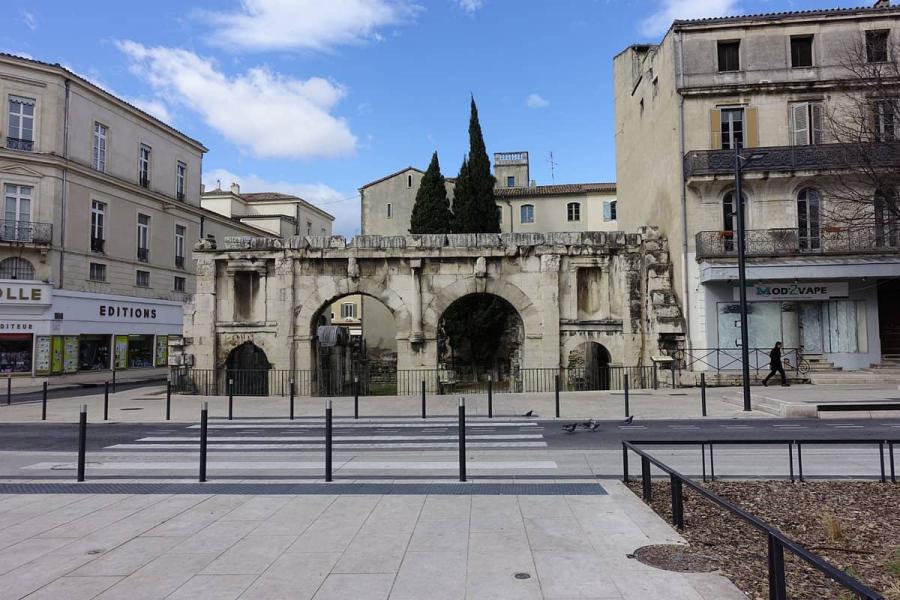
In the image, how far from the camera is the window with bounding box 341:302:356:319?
6028 centimetres

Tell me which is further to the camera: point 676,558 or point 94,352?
point 94,352

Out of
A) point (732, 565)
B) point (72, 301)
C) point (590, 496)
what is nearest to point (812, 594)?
point (732, 565)

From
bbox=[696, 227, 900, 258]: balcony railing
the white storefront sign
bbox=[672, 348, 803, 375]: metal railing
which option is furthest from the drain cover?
the white storefront sign

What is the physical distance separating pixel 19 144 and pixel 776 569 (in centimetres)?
3214

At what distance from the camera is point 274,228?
4881 cm

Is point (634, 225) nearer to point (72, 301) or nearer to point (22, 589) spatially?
point (72, 301)

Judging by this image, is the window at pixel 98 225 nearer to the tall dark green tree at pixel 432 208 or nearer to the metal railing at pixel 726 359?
the tall dark green tree at pixel 432 208

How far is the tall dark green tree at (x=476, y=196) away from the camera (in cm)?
3309

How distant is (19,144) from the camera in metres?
26.5

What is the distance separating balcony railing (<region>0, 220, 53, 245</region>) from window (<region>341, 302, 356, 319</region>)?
3450 cm

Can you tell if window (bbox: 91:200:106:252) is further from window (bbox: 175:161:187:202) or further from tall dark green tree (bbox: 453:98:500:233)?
tall dark green tree (bbox: 453:98:500:233)

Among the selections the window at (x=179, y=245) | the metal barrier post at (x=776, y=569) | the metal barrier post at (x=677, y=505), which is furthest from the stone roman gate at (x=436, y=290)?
the metal barrier post at (x=776, y=569)

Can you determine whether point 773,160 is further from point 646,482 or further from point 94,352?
point 94,352

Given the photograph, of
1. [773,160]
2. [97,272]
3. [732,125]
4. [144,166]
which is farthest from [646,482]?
[144,166]
